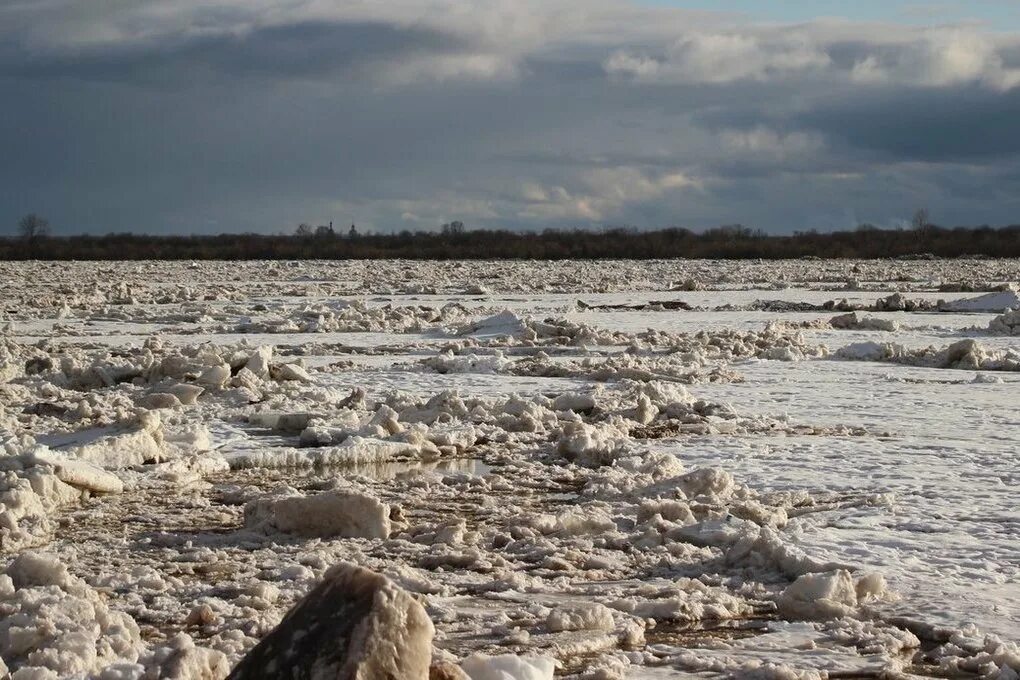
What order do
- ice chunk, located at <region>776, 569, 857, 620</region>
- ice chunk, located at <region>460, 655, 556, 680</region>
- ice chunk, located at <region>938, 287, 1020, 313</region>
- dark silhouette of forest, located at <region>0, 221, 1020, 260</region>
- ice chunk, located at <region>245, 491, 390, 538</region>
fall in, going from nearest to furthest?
1. ice chunk, located at <region>460, 655, 556, 680</region>
2. ice chunk, located at <region>776, 569, 857, 620</region>
3. ice chunk, located at <region>245, 491, 390, 538</region>
4. ice chunk, located at <region>938, 287, 1020, 313</region>
5. dark silhouette of forest, located at <region>0, 221, 1020, 260</region>

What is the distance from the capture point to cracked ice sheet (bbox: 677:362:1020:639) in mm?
4961

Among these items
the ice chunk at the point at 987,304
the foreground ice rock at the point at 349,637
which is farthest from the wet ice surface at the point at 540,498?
the ice chunk at the point at 987,304

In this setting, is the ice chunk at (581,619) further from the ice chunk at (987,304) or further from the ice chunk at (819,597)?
the ice chunk at (987,304)

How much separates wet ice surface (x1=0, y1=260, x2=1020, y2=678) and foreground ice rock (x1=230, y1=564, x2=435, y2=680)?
1.70ft

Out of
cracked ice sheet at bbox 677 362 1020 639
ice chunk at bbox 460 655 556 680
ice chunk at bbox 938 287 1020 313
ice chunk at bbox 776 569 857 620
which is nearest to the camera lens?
ice chunk at bbox 460 655 556 680

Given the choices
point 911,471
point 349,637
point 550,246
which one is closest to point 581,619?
point 349,637

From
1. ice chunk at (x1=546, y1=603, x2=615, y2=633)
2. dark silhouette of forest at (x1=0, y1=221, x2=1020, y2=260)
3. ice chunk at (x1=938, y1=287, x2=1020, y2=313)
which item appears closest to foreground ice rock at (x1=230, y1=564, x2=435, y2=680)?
ice chunk at (x1=546, y1=603, x2=615, y2=633)

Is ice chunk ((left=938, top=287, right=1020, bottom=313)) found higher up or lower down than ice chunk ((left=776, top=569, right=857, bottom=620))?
higher up

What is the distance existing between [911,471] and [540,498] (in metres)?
2.15

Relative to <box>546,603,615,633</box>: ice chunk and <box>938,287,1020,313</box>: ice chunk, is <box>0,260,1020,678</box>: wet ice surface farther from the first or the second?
<box>938,287,1020,313</box>: ice chunk

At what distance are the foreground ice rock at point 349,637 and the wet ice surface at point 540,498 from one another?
0.52 metres

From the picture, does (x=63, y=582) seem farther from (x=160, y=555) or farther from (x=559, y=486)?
(x=559, y=486)

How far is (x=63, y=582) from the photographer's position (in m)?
4.53

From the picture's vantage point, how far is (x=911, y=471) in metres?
7.21
